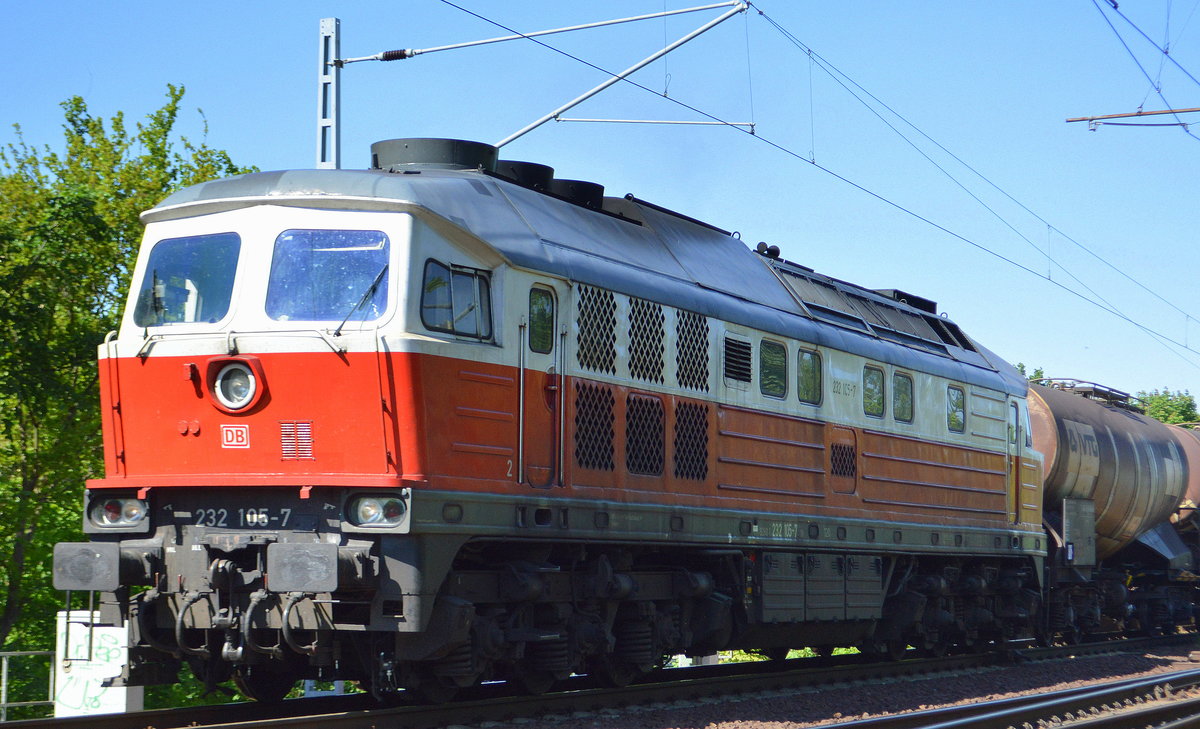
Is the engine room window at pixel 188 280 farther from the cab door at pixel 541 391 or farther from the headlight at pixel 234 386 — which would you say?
the cab door at pixel 541 391

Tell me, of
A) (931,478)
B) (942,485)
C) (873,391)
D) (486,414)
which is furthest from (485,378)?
(942,485)

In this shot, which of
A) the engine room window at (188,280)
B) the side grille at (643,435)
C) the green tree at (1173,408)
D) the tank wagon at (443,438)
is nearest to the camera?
the tank wagon at (443,438)

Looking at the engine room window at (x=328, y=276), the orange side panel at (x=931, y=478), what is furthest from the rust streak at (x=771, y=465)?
the engine room window at (x=328, y=276)

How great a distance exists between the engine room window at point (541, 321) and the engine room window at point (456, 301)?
1.60ft

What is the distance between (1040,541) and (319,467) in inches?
529

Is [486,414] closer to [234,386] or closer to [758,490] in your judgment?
[234,386]

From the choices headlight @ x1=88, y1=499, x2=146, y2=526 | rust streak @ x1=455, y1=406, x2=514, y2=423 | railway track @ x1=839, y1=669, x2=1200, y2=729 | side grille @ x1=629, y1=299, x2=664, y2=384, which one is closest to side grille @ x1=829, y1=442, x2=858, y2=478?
railway track @ x1=839, y1=669, x2=1200, y2=729

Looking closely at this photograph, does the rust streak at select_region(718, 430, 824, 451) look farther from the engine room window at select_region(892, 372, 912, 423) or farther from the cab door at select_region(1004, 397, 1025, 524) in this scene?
the cab door at select_region(1004, 397, 1025, 524)


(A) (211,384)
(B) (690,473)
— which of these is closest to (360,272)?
(A) (211,384)

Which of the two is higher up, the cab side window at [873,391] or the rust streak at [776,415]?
the cab side window at [873,391]

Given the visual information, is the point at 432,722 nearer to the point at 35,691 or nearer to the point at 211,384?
the point at 211,384

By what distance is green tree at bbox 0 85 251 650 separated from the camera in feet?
59.0

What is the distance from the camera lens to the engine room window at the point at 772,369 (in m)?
12.9

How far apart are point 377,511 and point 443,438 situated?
2.24 feet
